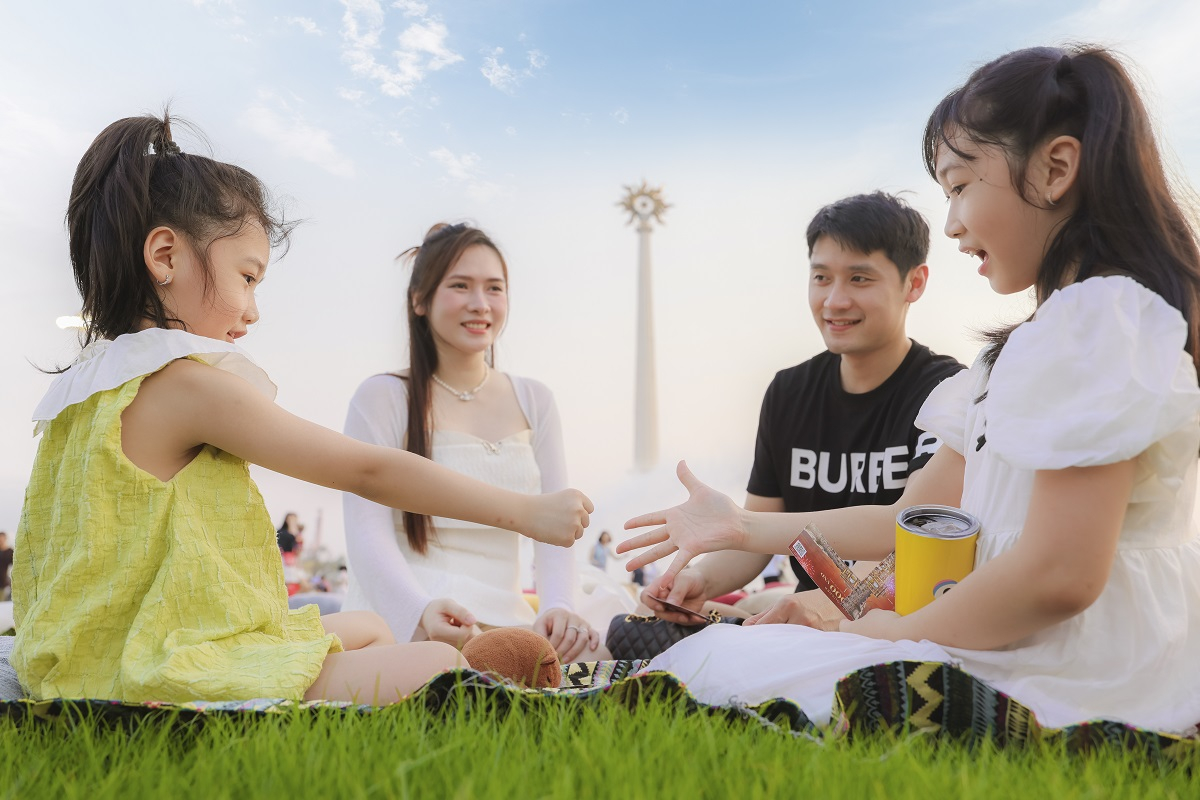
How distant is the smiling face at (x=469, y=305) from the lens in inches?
126

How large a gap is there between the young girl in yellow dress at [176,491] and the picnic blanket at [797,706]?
0.13 meters

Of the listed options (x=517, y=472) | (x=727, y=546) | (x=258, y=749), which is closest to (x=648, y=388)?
(x=517, y=472)

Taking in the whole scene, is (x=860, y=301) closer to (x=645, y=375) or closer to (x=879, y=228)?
(x=879, y=228)

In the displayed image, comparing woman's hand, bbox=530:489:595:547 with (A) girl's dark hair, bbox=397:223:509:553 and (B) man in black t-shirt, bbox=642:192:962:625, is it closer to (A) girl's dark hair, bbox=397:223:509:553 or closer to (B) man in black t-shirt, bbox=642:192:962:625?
(B) man in black t-shirt, bbox=642:192:962:625

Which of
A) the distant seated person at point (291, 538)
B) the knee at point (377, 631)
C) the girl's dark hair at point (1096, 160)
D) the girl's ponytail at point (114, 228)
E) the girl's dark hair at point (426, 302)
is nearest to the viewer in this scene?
the girl's dark hair at point (1096, 160)

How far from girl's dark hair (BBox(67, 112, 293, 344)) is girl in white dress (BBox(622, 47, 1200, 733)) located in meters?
1.24

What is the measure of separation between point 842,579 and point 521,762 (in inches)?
36.9

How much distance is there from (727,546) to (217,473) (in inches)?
42.2

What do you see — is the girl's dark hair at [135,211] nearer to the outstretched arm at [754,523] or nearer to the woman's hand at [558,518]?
the woman's hand at [558,518]

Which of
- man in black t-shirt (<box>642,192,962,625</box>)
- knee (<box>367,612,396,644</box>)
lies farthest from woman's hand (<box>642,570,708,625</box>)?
knee (<box>367,612,396,644</box>)

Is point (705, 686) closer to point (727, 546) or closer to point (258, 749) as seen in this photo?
point (727, 546)

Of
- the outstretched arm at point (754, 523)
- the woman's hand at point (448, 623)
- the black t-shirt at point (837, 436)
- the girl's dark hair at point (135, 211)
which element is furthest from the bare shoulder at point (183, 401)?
the black t-shirt at point (837, 436)

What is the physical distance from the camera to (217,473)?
1.74 m

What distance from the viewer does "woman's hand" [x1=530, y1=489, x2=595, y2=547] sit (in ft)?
6.12
